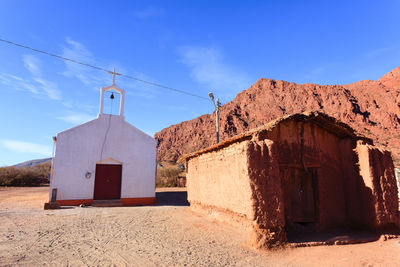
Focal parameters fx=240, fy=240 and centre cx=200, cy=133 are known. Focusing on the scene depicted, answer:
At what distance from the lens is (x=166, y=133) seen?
3952 inches

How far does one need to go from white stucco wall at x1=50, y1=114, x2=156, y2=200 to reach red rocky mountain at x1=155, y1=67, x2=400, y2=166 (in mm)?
48410

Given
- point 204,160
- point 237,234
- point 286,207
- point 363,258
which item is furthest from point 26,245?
point 363,258

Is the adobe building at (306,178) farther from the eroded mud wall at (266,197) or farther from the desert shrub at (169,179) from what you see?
the desert shrub at (169,179)

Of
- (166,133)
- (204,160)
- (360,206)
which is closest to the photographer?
(360,206)

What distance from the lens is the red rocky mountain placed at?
56.7 metres

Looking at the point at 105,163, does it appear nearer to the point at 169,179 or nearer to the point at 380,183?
the point at 380,183

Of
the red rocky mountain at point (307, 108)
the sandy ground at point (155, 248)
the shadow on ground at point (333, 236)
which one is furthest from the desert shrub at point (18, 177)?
the red rocky mountain at point (307, 108)

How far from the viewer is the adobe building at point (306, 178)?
6211 mm

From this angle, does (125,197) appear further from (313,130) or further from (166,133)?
(166,133)

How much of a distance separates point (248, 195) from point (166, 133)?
95.4 metres

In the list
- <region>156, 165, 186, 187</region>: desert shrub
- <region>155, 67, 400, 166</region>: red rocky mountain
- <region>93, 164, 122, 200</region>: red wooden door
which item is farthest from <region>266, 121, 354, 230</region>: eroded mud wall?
<region>155, 67, 400, 166</region>: red rocky mountain

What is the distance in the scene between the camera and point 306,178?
785 cm

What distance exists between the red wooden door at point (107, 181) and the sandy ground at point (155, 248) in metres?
5.41

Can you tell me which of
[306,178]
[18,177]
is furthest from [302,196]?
[18,177]
